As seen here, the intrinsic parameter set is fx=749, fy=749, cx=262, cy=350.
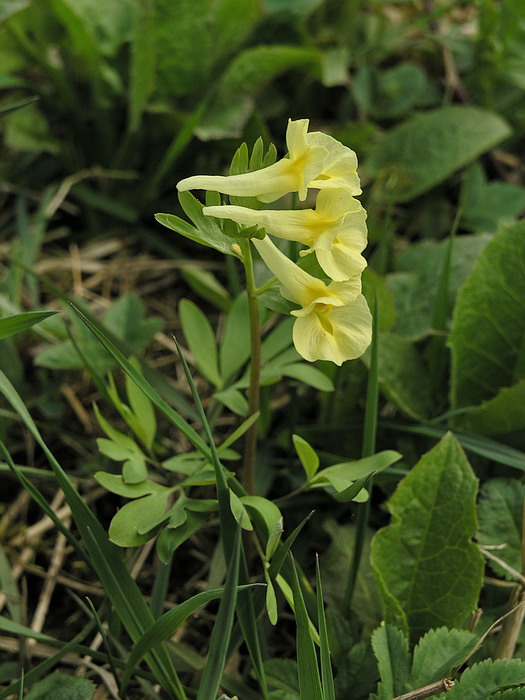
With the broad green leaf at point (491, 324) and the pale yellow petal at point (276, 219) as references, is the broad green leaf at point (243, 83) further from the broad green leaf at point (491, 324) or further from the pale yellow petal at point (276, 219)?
the pale yellow petal at point (276, 219)

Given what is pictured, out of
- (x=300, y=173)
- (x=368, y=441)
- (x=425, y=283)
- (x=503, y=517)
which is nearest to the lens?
(x=300, y=173)

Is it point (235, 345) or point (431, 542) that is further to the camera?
point (235, 345)

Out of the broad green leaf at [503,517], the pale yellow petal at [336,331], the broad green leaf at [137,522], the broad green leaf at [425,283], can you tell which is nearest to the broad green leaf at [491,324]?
the broad green leaf at [425,283]

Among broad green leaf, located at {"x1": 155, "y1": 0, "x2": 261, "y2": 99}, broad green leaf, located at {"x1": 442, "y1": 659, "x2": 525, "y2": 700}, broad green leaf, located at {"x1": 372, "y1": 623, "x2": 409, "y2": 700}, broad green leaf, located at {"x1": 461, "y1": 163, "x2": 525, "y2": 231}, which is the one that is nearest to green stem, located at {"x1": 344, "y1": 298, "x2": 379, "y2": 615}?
broad green leaf, located at {"x1": 372, "y1": 623, "x2": 409, "y2": 700}

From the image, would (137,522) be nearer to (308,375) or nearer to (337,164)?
(308,375)

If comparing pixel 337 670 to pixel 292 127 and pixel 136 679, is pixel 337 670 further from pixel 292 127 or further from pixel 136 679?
pixel 292 127

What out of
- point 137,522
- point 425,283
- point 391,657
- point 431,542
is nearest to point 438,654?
point 391,657
